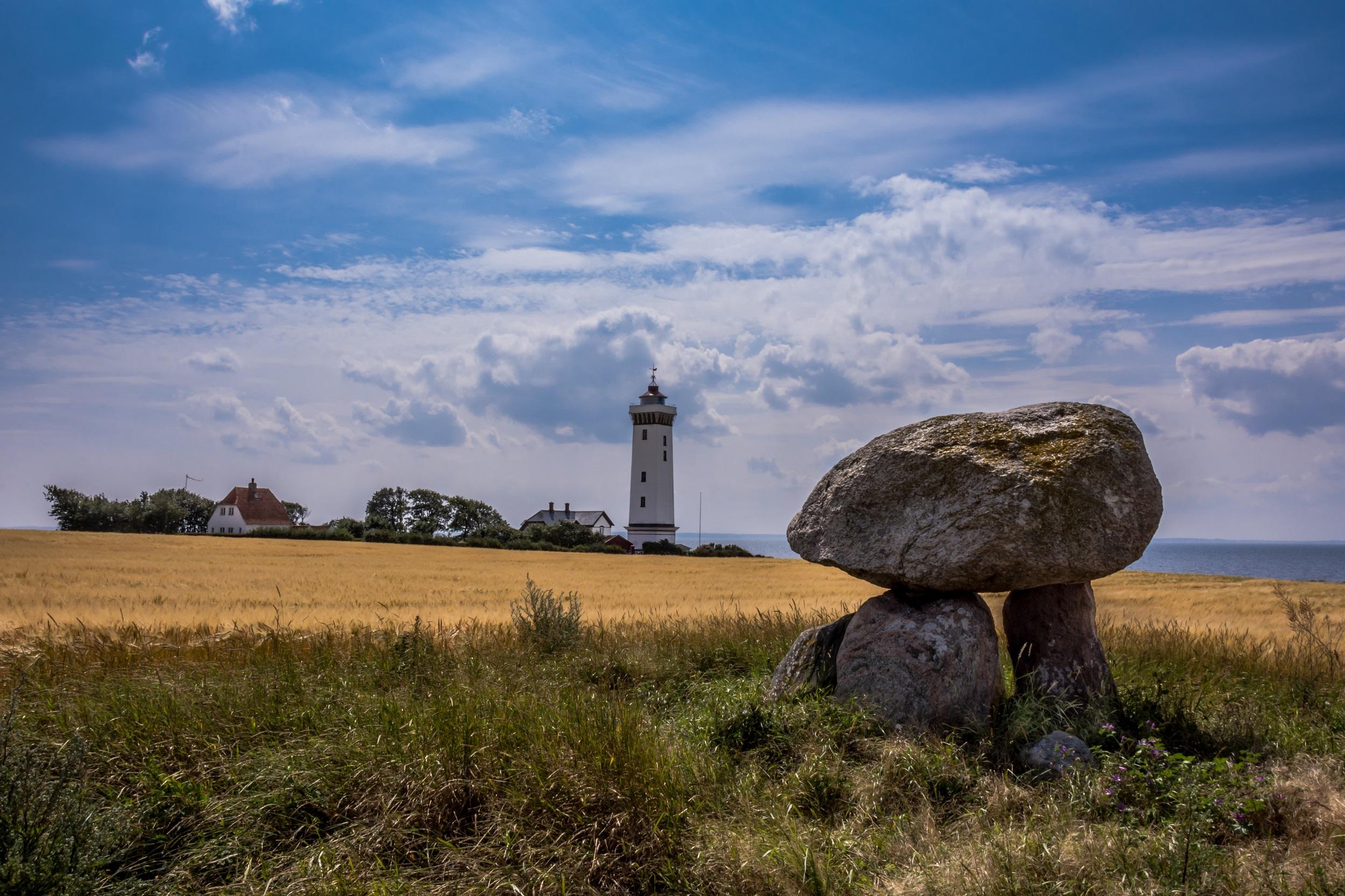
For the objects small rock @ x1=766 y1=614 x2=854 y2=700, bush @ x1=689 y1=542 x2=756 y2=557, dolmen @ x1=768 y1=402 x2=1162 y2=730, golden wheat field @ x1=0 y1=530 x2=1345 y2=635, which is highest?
dolmen @ x1=768 y1=402 x2=1162 y2=730

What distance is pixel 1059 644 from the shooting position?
8.47 meters

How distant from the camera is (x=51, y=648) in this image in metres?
9.95

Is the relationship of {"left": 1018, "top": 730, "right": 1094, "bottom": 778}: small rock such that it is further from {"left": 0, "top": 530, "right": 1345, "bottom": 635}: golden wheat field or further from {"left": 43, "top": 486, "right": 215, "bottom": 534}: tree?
{"left": 43, "top": 486, "right": 215, "bottom": 534}: tree

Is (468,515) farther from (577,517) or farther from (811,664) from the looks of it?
(811,664)

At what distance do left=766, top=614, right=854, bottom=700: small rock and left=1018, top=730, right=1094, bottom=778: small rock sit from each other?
1931 millimetres

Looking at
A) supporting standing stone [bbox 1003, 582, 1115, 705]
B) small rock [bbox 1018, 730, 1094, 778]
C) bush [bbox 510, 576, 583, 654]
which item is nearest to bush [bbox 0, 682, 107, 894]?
bush [bbox 510, 576, 583, 654]

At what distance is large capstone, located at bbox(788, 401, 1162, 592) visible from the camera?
765cm

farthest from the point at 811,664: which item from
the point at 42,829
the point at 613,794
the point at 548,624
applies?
the point at 42,829

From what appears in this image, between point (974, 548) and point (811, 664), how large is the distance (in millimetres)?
2049

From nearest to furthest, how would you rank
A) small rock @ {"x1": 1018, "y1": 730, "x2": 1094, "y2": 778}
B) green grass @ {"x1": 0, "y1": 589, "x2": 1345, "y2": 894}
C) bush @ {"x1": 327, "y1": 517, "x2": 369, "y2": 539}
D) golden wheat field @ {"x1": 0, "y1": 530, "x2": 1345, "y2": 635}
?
green grass @ {"x1": 0, "y1": 589, "x2": 1345, "y2": 894}
small rock @ {"x1": 1018, "y1": 730, "x2": 1094, "y2": 778}
golden wheat field @ {"x1": 0, "y1": 530, "x2": 1345, "y2": 635}
bush @ {"x1": 327, "y1": 517, "x2": 369, "y2": 539}

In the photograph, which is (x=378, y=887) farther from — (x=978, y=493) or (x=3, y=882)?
(x=978, y=493)

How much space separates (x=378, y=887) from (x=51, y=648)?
7484 millimetres

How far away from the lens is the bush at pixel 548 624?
11320 mm

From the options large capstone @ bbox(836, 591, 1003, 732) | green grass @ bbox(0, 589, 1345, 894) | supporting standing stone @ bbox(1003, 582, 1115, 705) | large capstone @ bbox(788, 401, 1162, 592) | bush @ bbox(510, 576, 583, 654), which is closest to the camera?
green grass @ bbox(0, 589, 1345, 894)
